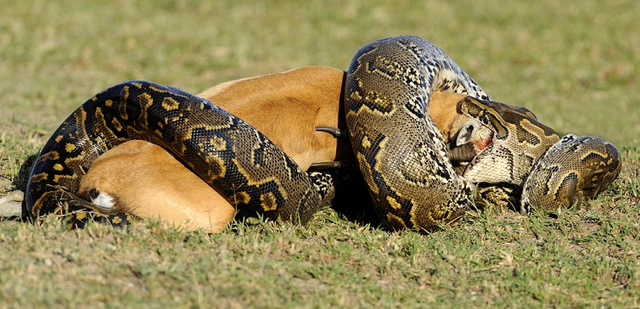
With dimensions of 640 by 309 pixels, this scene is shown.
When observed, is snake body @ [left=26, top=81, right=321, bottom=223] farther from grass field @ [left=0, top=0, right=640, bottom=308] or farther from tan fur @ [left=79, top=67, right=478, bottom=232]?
grass field @ [left=0, top=0, right=640, bottom=308]

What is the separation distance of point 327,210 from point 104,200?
2.10 metres

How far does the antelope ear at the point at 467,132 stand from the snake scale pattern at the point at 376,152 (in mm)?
155

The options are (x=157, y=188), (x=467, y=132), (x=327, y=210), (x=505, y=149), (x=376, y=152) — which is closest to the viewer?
(x=157, y=188)

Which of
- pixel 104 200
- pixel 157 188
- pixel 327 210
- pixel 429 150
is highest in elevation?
pixel 429 150

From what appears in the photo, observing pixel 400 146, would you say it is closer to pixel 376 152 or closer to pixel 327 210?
pixel 376 152

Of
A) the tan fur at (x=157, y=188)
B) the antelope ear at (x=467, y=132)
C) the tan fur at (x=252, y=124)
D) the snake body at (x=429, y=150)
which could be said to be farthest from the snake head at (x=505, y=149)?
the tan fur at (x=157, y=188)

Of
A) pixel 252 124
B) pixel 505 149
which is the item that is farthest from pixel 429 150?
pixel 252 124

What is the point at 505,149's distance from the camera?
259 inches

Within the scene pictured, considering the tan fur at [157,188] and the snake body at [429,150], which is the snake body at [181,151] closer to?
the tan fur at [157,188]

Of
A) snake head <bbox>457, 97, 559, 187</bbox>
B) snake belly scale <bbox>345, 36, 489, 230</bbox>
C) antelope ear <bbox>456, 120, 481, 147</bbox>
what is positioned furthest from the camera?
snake head <bbox>457, 97, 559, 187</bbox>

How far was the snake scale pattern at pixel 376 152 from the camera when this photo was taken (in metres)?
5.73

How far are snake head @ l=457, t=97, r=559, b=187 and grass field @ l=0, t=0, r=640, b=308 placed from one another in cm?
37

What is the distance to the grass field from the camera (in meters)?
4.80

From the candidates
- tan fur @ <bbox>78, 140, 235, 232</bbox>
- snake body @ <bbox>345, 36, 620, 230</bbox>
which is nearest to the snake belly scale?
snake body @ <bbox>345, 36, 620, 230</bbox>
